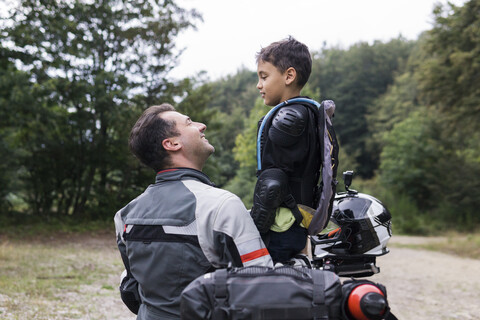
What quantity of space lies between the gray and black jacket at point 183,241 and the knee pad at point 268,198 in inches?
15.5

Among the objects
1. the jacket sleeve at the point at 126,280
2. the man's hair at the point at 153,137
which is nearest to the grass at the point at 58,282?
the jacket sleeve at the point at 126,280

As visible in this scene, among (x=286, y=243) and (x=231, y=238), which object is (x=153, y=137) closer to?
(x=231, y=238)

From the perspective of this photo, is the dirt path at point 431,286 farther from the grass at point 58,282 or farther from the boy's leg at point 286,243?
the boy's leg at point 286,243

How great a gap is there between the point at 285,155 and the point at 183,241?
0.85m

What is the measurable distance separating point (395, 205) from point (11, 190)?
27.5 meters

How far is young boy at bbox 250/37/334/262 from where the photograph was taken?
8.10 feet

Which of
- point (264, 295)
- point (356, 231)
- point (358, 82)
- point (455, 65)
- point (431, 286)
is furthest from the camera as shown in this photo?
point (358, 82)

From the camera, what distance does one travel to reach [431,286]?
10891 millimetres

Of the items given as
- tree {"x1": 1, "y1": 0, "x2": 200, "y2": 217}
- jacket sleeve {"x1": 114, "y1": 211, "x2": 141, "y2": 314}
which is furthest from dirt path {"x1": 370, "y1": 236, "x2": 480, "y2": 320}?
tree {"x1": 1, "y1": 0, "x2": 200, "y2": 217}

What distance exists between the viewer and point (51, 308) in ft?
19.5

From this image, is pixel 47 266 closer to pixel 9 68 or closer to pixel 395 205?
pixel 9 68

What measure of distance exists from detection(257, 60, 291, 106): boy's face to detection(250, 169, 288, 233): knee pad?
581mm

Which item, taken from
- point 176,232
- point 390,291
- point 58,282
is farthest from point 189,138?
point 390,291

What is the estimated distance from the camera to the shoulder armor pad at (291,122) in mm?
2561
